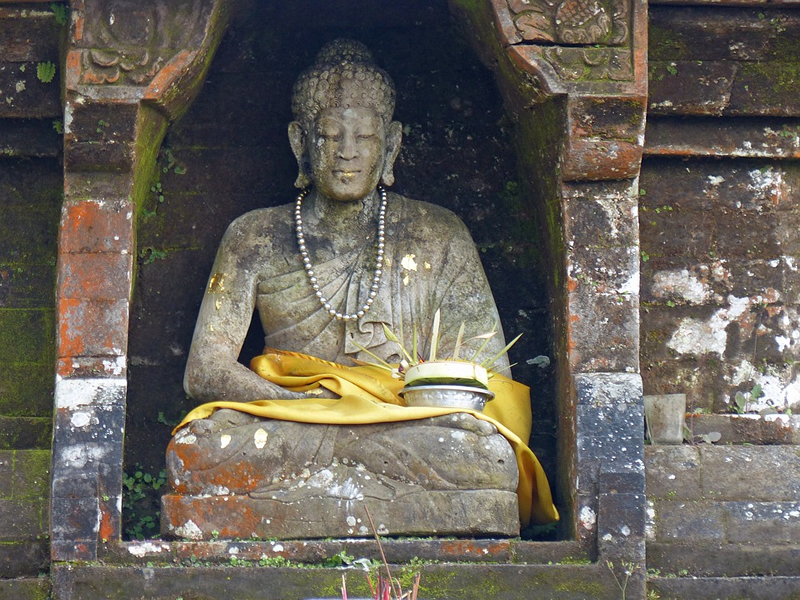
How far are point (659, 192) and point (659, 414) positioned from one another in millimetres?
1222

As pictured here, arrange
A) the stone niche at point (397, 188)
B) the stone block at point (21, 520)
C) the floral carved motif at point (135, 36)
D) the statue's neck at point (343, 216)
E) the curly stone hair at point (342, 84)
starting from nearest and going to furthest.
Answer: the stone niche at point (397, 188) → the floral carved motif at point (135, 36) → the stone block at point (21, 520) → the curly stone hair at point (342, 84) → the statue's neck at point (343, 216)

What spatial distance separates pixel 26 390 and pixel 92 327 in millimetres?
1027

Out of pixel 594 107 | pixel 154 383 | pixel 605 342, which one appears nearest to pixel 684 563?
pixel 605 342

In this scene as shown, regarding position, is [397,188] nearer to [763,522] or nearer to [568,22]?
[568,22]

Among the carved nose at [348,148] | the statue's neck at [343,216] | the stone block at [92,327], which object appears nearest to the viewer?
the stone block at [92,327]

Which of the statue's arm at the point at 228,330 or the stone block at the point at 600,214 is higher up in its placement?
the stone block at the point at 600,214

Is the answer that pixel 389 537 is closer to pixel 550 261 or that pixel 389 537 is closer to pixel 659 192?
pixel 550 261

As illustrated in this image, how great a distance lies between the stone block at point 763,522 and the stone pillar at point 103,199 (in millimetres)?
2855

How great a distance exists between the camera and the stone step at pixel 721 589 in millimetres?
7789

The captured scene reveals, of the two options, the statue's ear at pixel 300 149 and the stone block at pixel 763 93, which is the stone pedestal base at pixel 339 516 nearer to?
the statue's ear at pixel 300 149

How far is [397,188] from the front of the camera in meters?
9.41

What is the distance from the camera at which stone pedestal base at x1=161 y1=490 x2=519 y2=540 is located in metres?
7.77

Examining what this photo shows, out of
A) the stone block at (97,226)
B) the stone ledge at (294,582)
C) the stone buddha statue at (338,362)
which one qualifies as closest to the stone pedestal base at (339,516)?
the stone buddha statue at (338,362)

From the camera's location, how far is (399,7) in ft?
30.8
